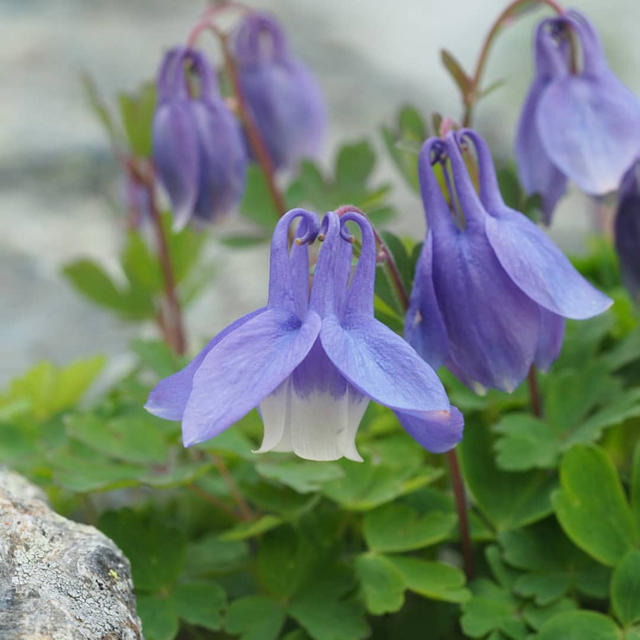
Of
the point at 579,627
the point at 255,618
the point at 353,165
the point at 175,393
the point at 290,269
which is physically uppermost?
the point at 290,269

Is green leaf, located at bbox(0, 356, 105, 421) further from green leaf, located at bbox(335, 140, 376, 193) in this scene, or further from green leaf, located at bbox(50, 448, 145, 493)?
green leaf, located at bbox(335, 140, 376, 193)

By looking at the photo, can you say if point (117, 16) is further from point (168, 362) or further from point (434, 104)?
point (168, 362)

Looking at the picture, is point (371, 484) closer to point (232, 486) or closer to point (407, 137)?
point (232, 486)

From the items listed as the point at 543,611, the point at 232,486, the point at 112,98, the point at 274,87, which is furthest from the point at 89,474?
the point at 112,98

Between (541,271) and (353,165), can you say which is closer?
(541,271)

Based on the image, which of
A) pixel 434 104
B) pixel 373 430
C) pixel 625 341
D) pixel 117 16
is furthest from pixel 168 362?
pixel 117 16

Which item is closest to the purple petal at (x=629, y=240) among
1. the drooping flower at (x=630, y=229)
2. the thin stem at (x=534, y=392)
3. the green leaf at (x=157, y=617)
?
the drooping flower at (x=630, y=229)

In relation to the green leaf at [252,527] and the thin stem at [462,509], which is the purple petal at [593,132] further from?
the green leaf at [252,527]
